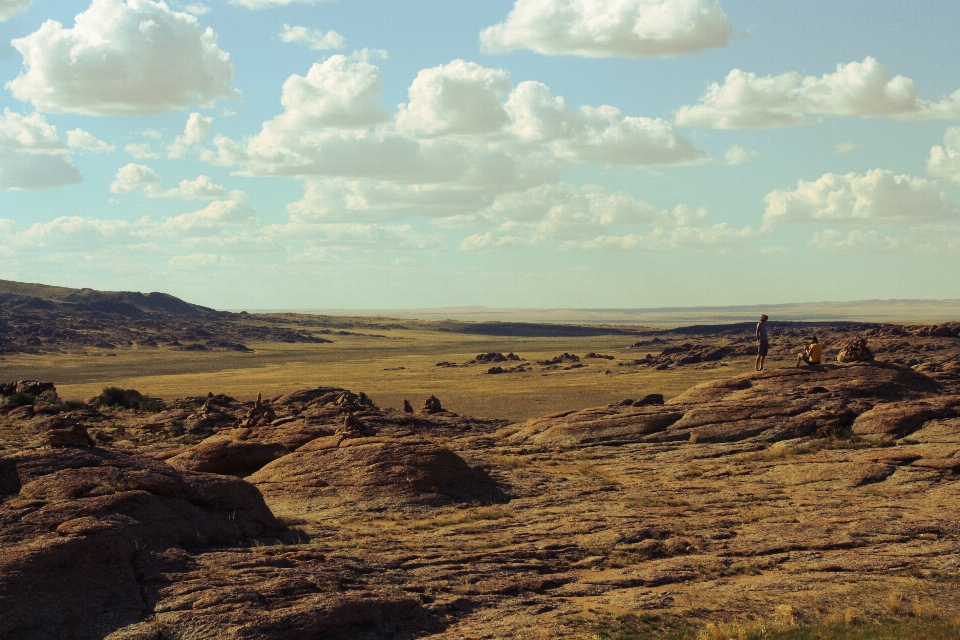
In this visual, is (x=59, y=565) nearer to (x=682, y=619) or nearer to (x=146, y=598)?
(x=146, y=598)

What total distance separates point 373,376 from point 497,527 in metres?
78.2

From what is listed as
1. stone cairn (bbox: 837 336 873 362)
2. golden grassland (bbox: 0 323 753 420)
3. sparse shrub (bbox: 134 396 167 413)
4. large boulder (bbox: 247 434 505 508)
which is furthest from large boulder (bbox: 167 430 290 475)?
golden grassland (bbox: 0 323 753 420)

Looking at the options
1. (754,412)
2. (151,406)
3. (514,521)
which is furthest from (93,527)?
(151,406)

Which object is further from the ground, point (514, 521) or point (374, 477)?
point (374, 477)

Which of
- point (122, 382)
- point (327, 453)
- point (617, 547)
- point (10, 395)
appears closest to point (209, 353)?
point (122, 382)

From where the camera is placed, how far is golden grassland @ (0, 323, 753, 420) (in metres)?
69.9

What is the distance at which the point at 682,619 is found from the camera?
48.6 ft

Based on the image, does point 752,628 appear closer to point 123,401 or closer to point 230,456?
point 230,456

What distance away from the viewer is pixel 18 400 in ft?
157

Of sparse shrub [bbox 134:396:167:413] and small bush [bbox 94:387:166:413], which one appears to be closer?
sparse shrub [bbox 134:396:167:413]

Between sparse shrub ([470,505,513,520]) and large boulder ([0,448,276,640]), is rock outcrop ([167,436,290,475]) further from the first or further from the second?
sparse shrub ([470,505,513,520])

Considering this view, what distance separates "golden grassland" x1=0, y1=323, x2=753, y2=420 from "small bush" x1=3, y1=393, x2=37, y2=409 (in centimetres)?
2049

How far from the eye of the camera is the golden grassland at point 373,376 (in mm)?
69875

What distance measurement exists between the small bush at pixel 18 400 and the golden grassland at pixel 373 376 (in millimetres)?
20489
